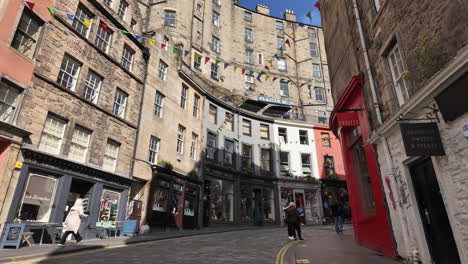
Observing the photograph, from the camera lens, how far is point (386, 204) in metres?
8.02

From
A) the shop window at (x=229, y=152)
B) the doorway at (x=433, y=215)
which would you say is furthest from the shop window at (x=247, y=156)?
the doorway at (x=433, y=215)

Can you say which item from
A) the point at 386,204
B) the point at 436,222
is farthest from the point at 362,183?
the point at 436,222

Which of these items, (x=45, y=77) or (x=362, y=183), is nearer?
(x=362, y=183)

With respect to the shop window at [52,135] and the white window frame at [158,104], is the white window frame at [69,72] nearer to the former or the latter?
the shop window at [52,135]

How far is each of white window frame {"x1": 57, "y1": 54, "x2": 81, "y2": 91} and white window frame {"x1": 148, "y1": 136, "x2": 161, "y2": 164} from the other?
5.62m

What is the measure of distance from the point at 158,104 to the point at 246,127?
1120cm

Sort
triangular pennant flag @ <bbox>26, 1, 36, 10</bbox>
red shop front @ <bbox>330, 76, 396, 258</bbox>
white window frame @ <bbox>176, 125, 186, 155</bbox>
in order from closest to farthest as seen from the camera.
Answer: red shop front @ <bbox>330, 76, 396, 258</bbox> < triangular pennant flag @ <bbox>26, 1, 36, 10</bbox> < white window frame @ <bbox>176, 125, 186, 155</bbox>

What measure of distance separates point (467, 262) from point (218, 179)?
19208 mm

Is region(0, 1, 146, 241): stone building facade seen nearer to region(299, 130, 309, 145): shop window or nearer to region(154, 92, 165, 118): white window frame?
region(154, 92, 165, 118): white window frame

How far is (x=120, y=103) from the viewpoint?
15688 millimetres

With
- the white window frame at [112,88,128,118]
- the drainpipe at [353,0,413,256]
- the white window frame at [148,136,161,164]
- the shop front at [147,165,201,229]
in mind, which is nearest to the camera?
the drainpipe at [353,0,413,256]

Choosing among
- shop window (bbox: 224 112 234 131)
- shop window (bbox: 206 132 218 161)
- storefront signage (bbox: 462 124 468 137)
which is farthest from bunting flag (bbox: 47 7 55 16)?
shop window (bbox: 224 112 234 131)

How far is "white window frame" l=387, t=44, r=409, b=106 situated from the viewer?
7.43 meters

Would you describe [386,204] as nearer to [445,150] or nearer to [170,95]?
[445,150]
